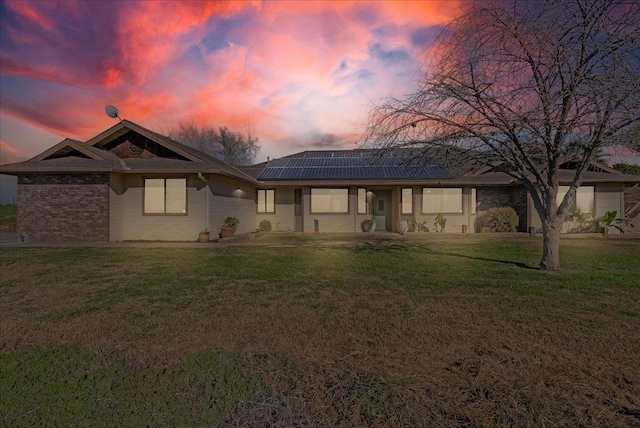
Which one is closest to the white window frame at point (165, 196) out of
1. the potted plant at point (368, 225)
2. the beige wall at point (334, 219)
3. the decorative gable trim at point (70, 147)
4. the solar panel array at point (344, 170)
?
the decorative gable trim at point (70, 147)

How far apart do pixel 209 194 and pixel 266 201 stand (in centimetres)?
602

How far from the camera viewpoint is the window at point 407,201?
20.0m

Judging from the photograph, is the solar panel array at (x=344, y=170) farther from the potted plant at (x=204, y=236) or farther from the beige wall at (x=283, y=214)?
the potted plant at (x=204, y=236)

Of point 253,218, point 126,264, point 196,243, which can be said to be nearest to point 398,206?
point 253,218

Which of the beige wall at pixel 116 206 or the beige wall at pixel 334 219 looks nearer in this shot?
the beige wall at pixel 116 206

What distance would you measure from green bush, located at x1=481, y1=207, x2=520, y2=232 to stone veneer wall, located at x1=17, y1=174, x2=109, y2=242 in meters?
19.0

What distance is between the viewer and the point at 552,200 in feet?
28.0

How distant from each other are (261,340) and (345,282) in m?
3.39

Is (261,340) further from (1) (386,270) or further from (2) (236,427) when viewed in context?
(1) (386,270)

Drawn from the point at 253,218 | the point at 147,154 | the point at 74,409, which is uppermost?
the point at 147,154

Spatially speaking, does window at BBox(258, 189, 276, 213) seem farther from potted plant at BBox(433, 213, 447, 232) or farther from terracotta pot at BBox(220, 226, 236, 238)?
potted plant at BBox(433, 213, 447, 232)

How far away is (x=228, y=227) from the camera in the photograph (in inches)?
644

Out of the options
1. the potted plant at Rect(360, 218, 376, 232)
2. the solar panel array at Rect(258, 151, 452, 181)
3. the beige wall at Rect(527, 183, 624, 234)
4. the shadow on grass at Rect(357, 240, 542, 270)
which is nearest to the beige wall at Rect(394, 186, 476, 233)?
the solar panel array at Rect(258, 151, 452, 181)

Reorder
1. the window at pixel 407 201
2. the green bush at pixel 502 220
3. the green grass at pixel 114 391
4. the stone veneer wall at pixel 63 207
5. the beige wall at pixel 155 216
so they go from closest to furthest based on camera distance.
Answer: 1. the green grass at pixel 114 391
2. the stone veneer wall at pixel 63 207
3. the beige wall at pixel 155 216
4. the green bush at pixel 502 220
5. the window at pixel 407 201
